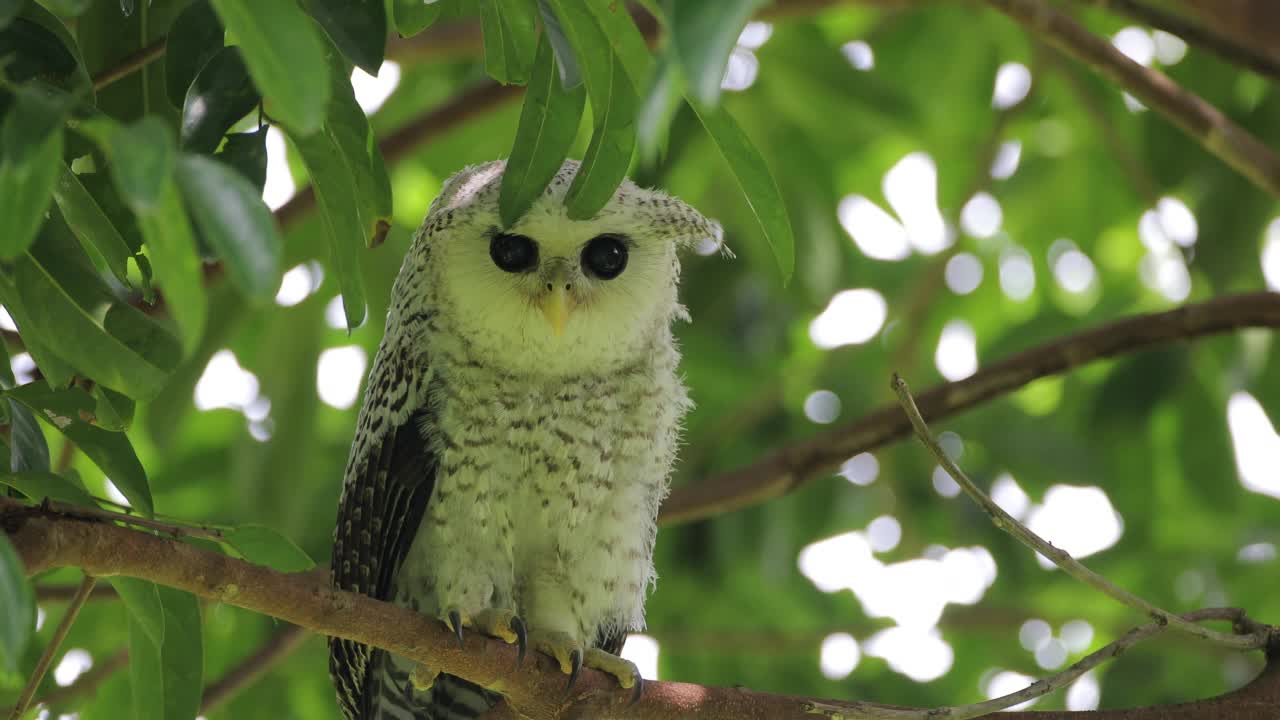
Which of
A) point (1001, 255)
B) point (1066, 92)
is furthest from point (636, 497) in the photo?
point (1001, 255)

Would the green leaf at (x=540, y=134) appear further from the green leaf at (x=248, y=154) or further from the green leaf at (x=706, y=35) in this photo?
the green leaf at (x=706, y=35)

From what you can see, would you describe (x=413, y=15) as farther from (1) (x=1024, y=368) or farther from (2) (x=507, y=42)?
(1) (x=1024, y=368)

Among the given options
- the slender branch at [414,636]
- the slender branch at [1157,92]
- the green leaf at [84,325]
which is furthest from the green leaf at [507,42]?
the slender branch at [1157,92]

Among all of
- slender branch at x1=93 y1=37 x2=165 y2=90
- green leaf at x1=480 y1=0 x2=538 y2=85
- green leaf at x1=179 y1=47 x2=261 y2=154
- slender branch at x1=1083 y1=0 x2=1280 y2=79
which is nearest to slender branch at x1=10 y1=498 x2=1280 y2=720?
green leaf at x1=179 y1=47 x2=261 y2=154

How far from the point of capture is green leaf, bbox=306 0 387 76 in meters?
2.23

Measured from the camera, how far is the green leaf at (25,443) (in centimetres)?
225

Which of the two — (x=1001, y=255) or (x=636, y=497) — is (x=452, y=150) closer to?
(x=636, y=497)

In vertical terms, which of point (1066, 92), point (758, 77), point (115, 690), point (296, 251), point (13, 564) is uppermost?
point (1066, 92)

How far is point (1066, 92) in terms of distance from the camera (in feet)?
21.3

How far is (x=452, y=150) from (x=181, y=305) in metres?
4.60

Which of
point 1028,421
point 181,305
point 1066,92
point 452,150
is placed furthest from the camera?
point 1066,92

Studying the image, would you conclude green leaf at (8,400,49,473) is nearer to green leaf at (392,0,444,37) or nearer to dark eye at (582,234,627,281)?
green leaf at (392,0,444,37)

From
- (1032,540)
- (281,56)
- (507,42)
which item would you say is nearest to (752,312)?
(1032,540)

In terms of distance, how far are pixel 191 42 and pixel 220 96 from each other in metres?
0.12
